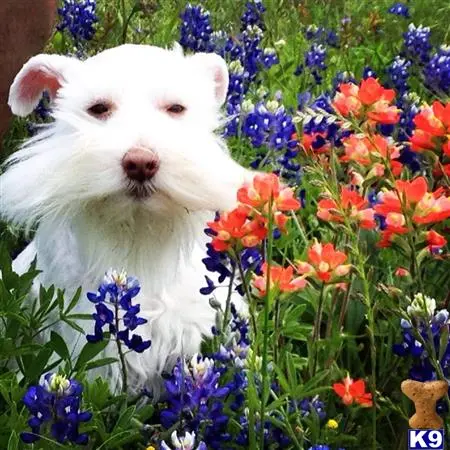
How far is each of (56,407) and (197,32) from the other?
2587mm

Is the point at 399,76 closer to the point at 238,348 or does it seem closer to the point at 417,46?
Answer: the point at 417,46

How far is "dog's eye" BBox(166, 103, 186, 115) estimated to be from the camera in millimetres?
2391

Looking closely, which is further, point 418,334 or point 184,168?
point 184,168

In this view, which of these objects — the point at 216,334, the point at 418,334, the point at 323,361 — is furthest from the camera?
the point at 323,361

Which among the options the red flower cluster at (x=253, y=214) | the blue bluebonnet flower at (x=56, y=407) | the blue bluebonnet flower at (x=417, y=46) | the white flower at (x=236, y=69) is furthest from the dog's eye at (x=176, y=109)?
the blue bluebonnet flower at (x=417, y=46)

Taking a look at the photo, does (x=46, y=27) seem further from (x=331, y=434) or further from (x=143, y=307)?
(x=331, y=434)

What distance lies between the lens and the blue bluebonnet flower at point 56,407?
1751 millimetres

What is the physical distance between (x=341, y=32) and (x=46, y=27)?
1836 mm

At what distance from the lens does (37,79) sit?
2633 millimetres

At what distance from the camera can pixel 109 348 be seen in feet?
7.94

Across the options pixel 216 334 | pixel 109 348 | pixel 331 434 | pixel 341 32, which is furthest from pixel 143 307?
pixel 341 32

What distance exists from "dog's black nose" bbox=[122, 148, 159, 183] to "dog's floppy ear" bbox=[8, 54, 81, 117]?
1.60 feet

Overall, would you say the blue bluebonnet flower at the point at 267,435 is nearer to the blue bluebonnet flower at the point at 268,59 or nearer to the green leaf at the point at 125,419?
the green leaf at the point at 125,419

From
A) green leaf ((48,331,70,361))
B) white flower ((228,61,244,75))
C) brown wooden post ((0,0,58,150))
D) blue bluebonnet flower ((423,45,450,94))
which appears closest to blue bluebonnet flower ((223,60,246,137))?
white flower ((228,61,244,75))
